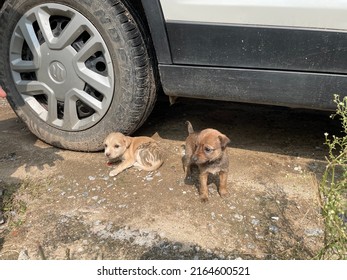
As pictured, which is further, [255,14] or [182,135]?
[182,135]

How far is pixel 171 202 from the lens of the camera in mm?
2670

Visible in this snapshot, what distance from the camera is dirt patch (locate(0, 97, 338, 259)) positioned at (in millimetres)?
2262

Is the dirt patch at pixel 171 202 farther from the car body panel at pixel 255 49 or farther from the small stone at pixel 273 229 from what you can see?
the car body panel at pixel 255 49

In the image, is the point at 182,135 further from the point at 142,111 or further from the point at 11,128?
the point at 11,128

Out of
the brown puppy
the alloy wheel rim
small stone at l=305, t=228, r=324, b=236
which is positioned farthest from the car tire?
small stone at l=305, t=228, r=324, b=236

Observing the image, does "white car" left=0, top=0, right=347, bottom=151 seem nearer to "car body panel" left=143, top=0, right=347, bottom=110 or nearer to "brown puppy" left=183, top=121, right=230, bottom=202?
"car body panel" left=143, top=0, right=347, bottom=110

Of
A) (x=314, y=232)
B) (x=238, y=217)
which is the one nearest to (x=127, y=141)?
(x=238, y=217)

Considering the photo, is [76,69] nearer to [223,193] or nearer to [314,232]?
[223,193]

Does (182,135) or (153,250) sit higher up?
(182,135)

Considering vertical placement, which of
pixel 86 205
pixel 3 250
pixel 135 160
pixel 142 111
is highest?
pixel 142 111

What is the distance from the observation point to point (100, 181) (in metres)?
2.98
